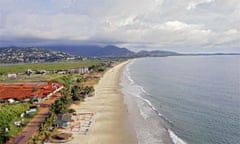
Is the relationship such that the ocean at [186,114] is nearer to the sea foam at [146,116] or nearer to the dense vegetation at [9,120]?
the sea foam at [146,116]

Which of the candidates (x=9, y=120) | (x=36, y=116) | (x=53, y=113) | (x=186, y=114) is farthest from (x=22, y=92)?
(x=186, y=114)

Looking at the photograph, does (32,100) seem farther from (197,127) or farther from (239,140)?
(239,140)

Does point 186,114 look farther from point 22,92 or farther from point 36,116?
point 22,92

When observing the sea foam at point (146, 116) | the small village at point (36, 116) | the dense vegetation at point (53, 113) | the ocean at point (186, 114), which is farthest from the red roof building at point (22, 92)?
the sea foam at point (146, 116)

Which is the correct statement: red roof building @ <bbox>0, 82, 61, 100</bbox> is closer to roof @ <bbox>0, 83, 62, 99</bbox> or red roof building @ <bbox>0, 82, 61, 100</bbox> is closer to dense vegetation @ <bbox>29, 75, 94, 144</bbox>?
roof @ <bbox>0, 83, 62, 99</bbox>

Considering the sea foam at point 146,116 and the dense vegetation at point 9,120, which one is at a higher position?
the dense vegetation at point 9,120

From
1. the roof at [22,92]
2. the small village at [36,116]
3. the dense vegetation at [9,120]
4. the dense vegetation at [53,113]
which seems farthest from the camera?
the roof at [22,92]

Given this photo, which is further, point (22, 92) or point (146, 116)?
point (22, 92)

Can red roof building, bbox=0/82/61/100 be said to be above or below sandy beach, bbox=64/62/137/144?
above

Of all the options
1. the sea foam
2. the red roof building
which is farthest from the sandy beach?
the red roof building
